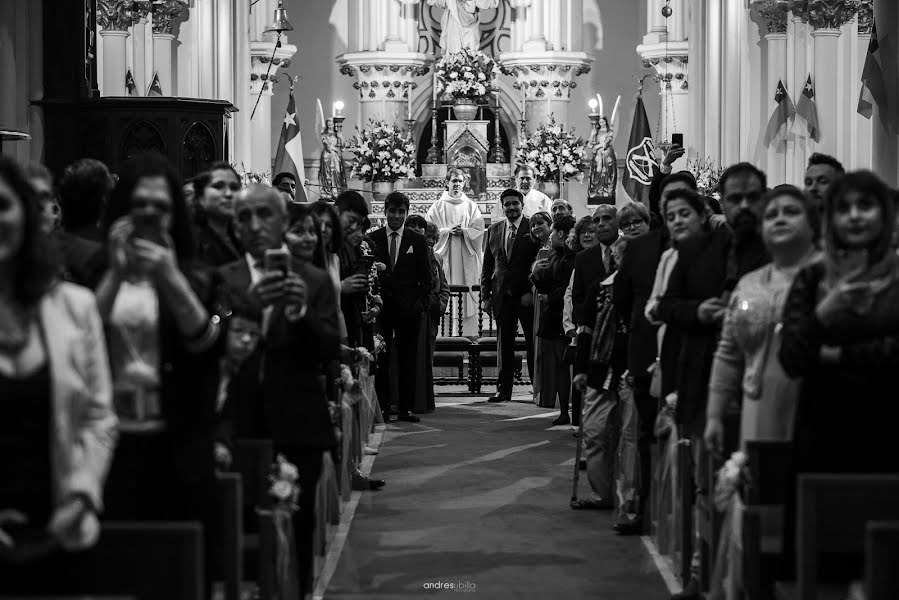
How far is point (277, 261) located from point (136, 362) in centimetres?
129

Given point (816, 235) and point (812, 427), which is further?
point (816, 235)

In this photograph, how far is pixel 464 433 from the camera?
1398cm

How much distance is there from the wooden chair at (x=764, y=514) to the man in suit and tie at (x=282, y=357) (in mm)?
1696

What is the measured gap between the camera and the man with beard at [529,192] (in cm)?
2589

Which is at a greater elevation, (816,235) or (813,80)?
(813,80)

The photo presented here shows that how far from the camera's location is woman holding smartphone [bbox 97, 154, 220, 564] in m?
4.66

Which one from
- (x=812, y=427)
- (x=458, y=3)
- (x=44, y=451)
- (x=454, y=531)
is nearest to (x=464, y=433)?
(x=454, y=531)

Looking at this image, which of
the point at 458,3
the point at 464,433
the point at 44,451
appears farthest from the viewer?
the point at 458,3

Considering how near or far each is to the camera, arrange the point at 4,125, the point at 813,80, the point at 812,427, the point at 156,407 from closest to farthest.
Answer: the point at 156,407 → the point at 812,427 → the point at 4,125 → the point at 813,80

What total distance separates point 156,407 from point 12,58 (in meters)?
7.78

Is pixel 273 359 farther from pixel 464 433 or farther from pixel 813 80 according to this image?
pixel 813 80

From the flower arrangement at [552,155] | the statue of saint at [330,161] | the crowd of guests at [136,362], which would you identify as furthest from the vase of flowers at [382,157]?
the crowd of guests at [136,362]

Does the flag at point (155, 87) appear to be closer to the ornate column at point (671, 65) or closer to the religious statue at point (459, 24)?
the ornate column at point (671, 65)

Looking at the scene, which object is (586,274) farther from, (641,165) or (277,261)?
(277,261)
